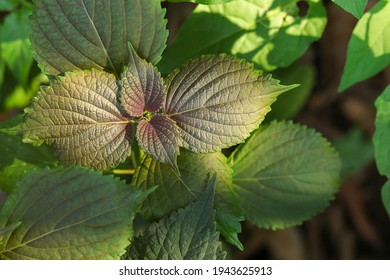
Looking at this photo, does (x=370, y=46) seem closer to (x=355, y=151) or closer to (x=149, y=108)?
(x=149, y=108)

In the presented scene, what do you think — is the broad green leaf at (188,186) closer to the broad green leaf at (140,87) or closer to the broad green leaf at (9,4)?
the broad green leaf at (140,87)

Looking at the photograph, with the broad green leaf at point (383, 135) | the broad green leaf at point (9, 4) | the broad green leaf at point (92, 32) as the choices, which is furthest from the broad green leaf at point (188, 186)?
the broad green leaf at point (9, 4)

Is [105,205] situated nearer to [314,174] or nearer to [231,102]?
[231,102]

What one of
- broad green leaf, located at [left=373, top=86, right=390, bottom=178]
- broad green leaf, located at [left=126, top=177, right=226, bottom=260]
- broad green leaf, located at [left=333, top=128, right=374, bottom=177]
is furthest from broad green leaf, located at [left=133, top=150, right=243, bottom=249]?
broad green leaf, located at [left=333, top=128, right=374, bottom=177]

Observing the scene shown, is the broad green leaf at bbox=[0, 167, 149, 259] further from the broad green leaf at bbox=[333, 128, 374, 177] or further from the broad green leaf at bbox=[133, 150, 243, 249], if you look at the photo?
the broad green leaf at bbox=[333, 128, 374, 177]

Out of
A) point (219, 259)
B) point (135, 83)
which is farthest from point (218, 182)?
point (135, 83)

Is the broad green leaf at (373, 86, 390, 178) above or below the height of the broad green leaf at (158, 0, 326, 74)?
below
